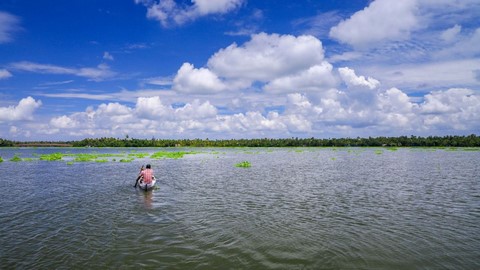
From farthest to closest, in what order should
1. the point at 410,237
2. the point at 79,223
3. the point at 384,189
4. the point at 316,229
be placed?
the point at 384,189, the point at 79,223, the point at 316,229, the point at 410,237

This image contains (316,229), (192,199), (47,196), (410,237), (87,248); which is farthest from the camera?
(47,196)

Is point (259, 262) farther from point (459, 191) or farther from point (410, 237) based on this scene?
point (459, 191)

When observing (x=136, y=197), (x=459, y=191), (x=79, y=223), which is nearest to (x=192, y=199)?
(x=136, y=197)

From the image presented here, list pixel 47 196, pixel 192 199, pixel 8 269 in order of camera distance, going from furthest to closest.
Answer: pixel 47 196 → pixel 192 199 → pixel 8 269

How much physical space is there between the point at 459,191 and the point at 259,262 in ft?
76.6

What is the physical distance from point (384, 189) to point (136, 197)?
2160cm

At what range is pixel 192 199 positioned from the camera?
24.1 meters

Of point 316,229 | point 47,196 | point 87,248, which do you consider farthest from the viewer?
point 47,196

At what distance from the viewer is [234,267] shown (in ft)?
36.3

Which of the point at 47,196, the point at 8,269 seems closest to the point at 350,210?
the point at 8,269

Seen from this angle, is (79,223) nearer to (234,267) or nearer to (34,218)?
(34,218)

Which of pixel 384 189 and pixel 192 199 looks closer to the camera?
pixel 192 199

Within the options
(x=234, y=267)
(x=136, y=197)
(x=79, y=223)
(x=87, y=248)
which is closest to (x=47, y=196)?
(x=136, y=197)

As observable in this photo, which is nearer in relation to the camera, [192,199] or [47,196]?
[192,199]
